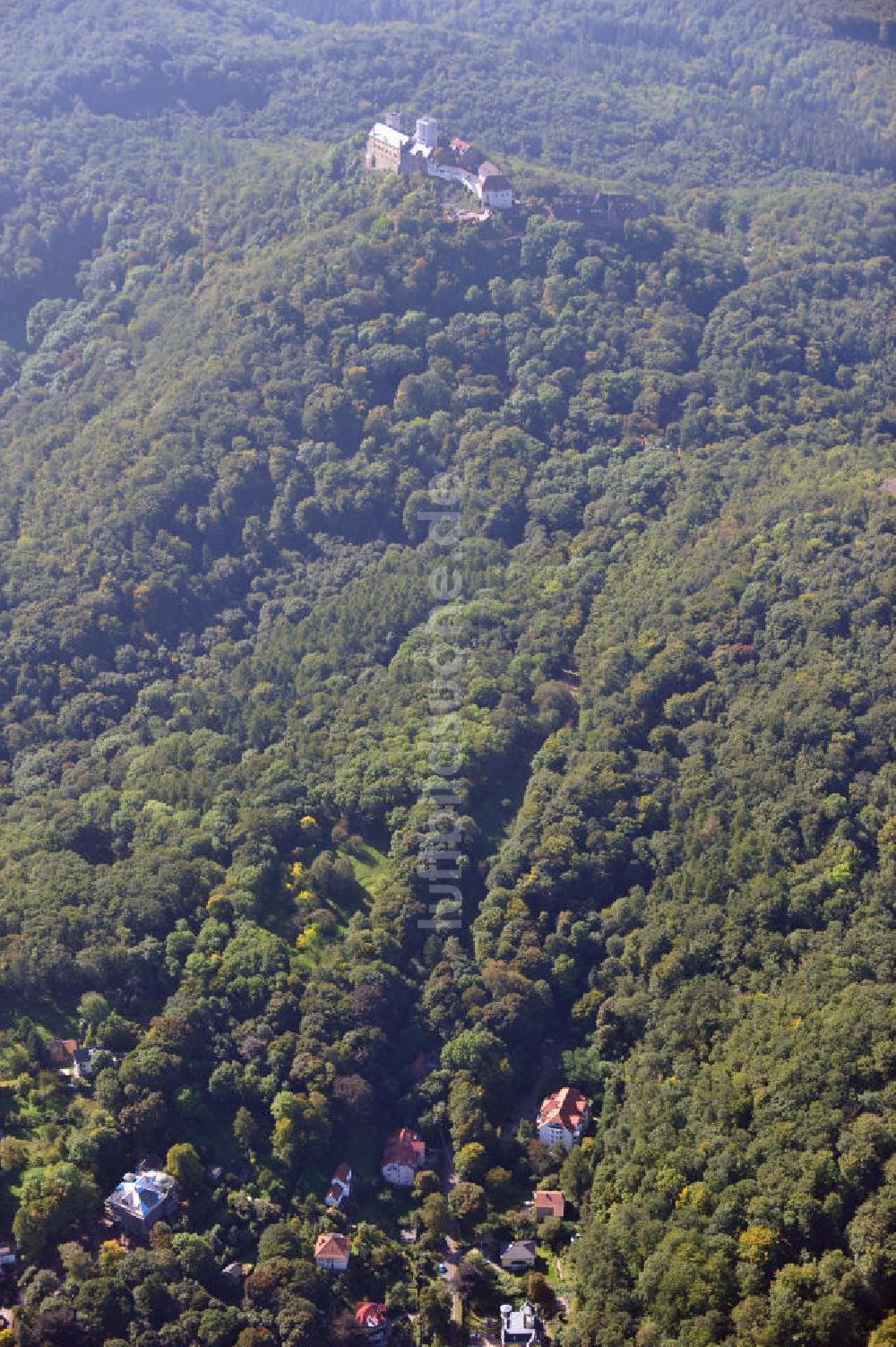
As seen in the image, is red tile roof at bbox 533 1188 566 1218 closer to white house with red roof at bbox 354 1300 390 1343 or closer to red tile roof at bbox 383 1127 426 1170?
red tile roof at bbox 383 1127 426 1170

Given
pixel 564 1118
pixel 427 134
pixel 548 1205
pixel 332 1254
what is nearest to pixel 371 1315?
pixel 332 1254

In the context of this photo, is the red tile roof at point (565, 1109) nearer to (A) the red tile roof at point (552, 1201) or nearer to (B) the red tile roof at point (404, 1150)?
(A) the red tile roof at point (552, 1201)

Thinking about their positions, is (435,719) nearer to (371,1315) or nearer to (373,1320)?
(371,1315)

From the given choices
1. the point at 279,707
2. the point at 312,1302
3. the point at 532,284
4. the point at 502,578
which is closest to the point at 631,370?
the point at 532,284

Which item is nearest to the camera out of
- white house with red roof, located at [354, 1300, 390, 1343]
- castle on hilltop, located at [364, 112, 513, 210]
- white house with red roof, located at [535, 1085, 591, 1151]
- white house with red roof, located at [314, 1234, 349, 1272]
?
white house with red roof, located at [354, 1300, 390, 1343]

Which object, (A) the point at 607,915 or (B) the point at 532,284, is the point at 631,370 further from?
(A) the point at 607,915

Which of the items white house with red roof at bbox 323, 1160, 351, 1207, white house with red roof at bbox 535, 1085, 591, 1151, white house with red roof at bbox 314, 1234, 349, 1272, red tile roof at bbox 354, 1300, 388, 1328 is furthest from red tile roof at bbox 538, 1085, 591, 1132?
red tile roof at bbox 354, 1300, 388, 1328

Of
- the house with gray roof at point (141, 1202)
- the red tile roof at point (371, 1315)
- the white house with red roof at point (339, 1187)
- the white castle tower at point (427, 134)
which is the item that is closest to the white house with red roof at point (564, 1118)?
the white house with red roof at point (339, 1187)
